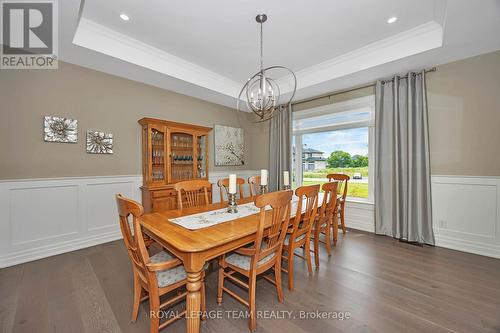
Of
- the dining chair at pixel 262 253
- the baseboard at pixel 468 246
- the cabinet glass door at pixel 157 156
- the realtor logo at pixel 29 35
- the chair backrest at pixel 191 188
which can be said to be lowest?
the baseboard at pixel 468 246

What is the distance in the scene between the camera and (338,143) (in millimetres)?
4051

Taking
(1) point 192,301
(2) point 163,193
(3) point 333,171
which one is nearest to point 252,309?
(1) point 192,301

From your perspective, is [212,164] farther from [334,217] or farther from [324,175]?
[334,217]

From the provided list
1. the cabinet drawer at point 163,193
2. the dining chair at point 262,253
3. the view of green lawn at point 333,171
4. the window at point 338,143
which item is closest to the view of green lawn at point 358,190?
the window at point 338,143

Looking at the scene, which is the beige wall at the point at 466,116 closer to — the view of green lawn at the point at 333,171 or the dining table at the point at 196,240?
the view of green lawn at the point at 333,171

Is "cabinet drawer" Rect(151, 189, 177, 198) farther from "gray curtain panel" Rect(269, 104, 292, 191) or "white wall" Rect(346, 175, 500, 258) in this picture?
"white wall" Rect(346, 175, 500, 258)

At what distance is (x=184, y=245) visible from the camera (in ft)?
3.99

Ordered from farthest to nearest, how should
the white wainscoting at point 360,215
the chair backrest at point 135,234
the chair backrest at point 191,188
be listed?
the white wainscoting at point 360,215, the chair backrest at point 191,188, the chair backrest at point 135,234

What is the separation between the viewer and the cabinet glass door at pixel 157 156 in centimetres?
331

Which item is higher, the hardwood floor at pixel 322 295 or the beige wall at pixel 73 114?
the beige wall at pixel 73 114

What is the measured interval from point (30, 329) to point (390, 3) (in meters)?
Answer: 4.28

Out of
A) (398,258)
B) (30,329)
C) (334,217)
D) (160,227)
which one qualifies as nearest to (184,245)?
(160,227)

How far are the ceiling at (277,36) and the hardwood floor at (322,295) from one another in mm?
2603

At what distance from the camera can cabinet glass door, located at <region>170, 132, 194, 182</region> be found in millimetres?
3543
